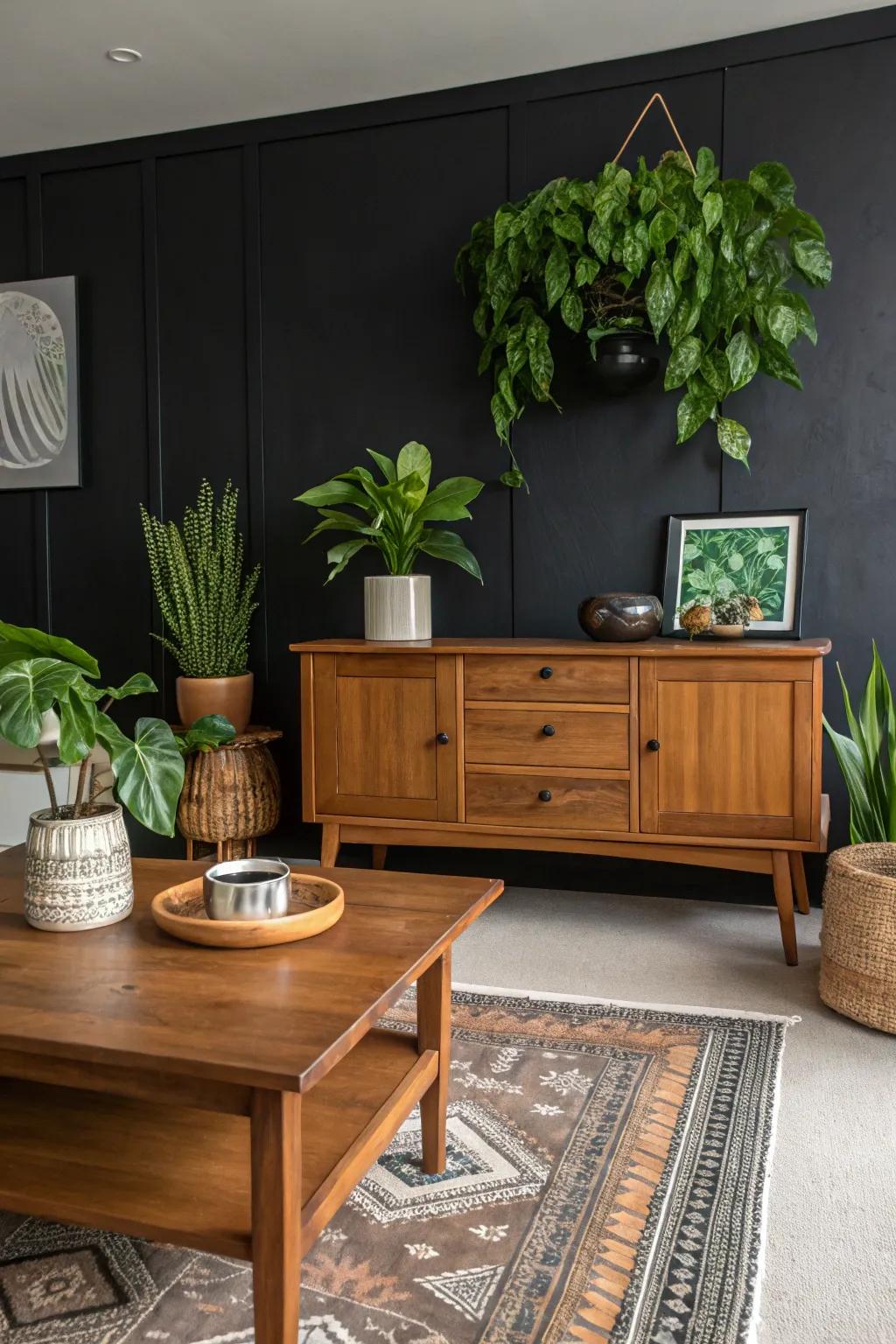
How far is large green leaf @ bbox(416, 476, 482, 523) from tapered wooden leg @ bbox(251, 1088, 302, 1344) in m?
2.22

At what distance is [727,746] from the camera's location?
110 inches

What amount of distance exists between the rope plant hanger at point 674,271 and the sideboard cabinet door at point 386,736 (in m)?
0.93

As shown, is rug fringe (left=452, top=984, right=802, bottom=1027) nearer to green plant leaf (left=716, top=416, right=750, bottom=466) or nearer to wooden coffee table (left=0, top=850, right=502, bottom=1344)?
wooden coffee table (left=0, top=850, right=502, bottom=1344)

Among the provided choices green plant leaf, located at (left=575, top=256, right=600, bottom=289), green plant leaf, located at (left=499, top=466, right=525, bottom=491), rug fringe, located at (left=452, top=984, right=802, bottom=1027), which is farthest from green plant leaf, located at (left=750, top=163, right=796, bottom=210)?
rug fringe, located at (left=452, top=984, right=802, bottom=1027)

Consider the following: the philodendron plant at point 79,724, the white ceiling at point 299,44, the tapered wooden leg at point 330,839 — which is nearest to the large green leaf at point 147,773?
the philodendron plant at point 79,724

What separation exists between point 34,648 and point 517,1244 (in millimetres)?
1150

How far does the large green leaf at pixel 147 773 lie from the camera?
1.63m

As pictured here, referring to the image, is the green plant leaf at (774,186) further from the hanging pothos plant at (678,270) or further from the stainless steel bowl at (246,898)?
the stainless steel bowl at (246,898)

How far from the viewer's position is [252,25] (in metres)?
3.11

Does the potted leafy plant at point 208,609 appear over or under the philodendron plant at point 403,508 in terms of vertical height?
under

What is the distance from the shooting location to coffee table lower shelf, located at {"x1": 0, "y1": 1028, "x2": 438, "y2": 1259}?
128 cm

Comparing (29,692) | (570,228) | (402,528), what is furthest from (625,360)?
(29,692)

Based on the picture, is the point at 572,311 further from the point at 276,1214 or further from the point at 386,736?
the point at 276,1214

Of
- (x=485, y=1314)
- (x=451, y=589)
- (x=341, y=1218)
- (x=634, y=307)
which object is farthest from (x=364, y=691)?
(x=485, y=1314)
